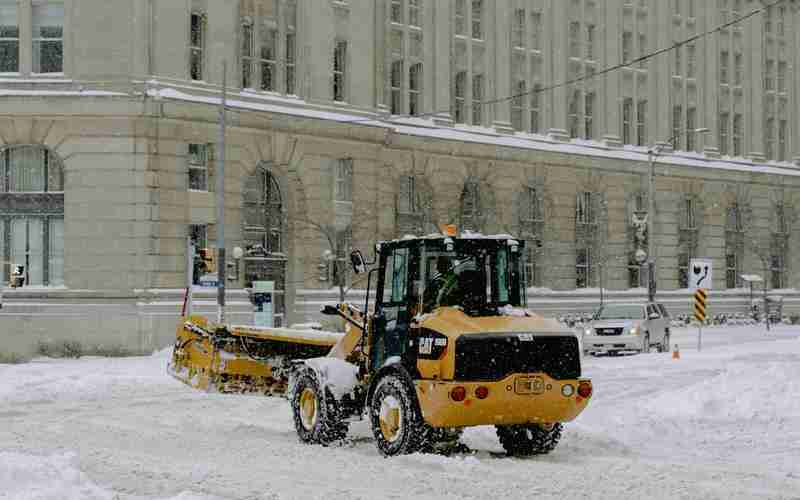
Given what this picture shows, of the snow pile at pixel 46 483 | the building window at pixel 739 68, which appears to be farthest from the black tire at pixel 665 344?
the building window at pixel 739 68

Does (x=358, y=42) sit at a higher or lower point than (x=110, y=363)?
higher

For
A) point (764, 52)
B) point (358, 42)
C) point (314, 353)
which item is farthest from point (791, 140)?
point (314, 353)

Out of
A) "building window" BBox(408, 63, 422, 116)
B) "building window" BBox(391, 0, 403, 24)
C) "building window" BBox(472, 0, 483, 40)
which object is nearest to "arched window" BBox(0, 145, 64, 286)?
"building window" BBox(408, 63, 422, 116)

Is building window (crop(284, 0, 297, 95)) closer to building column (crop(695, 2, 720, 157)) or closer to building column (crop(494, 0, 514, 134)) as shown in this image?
building column (crop(494, 0, 514, 134))

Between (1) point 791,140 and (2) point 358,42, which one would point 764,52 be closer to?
(1) point 791,140

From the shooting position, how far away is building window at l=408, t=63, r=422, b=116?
54969 millimetres

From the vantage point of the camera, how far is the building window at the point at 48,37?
1731 inches

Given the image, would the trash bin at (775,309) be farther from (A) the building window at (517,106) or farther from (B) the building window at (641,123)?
(A) the building window at (517,106)

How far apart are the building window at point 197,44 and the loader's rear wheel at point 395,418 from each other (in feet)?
102

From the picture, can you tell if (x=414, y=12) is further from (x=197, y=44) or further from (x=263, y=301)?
(x=263, y=301)

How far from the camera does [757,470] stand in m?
14.8

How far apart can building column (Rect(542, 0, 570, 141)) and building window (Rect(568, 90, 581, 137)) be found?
0.82 m

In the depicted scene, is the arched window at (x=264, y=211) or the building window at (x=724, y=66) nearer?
the arched window at (x=264, y=211)

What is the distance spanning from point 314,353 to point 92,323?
2428cm
